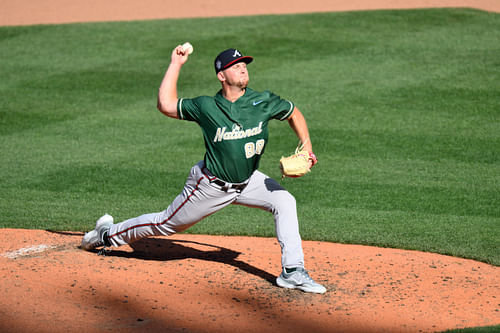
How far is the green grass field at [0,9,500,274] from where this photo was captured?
23.9 ft

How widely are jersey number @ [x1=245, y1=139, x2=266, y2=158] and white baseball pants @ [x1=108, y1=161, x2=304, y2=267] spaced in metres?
0.26

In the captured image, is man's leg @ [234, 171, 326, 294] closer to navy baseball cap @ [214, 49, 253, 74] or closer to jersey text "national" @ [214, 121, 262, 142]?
jersey text "national" @ [214, 121, 262, 142]

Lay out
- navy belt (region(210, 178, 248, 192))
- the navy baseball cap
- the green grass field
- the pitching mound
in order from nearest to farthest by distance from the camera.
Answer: the pitching mound
the navy baseball cap
navy belt (region(210, 178, 248, 192))
the green grass field

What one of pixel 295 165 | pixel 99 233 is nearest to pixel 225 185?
pixel 295 165

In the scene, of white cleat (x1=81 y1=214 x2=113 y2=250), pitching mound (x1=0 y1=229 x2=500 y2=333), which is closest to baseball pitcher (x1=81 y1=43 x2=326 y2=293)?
pitching mound (x1=0 y1=229 x2=500 y2=333)

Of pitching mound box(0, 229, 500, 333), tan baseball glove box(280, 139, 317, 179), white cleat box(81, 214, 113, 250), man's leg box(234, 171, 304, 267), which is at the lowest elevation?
pitching mound box(0, 229, 500, 333)

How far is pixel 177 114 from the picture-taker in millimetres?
5039

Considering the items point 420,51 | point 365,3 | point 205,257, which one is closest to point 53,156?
point 205,257

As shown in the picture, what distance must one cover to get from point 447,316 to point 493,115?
6.82 metres

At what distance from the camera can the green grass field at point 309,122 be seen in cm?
728

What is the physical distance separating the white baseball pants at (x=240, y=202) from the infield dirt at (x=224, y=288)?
1.28ft

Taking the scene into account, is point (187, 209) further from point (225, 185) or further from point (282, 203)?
point (282, 203)

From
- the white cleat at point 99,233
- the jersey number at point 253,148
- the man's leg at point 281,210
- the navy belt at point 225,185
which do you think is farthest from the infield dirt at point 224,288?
the jersey number at point 253,148

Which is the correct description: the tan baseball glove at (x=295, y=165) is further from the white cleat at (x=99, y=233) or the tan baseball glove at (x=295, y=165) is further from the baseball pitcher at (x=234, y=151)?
the white cleat at (x=99, y=233)
